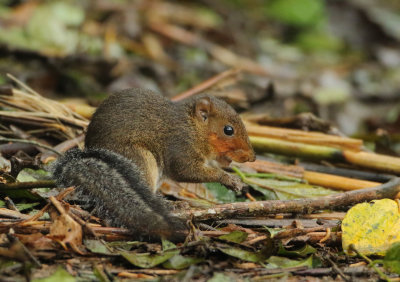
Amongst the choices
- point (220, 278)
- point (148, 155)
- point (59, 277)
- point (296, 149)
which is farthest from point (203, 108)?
point (59, 277)

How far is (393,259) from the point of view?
2.67 m

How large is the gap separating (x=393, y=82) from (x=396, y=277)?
7217mm

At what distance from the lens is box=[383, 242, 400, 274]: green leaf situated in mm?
2646

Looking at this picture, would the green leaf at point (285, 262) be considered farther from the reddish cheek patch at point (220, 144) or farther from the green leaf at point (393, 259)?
the reddish cheek patch at point (220, 144)

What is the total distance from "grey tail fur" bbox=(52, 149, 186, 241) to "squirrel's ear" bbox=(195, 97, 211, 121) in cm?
78

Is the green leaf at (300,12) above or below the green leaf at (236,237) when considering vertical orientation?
above

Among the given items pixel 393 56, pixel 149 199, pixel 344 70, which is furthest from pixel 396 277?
pixel 393 56

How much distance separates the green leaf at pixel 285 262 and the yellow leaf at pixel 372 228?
0.29m

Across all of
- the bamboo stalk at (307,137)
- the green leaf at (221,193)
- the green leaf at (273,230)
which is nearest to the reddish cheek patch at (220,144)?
the green leaf at (221,193)

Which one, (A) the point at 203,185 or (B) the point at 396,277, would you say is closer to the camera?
(B) the point at 396,277

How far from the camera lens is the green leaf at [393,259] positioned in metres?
2.65

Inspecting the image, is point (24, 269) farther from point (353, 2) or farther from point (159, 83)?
point (353, 2)

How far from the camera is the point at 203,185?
13.3 feet

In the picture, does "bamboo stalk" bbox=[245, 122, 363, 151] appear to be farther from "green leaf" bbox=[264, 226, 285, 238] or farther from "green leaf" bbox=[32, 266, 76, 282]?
"green leaf" bbox=[32, 266, 76, 282]
